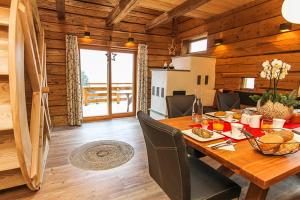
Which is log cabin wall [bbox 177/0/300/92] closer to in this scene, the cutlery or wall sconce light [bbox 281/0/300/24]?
wall sconce light [bbox 281/0/300/24]

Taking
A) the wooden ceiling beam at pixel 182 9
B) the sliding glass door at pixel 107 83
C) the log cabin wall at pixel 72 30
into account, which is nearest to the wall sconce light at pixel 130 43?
the log cabin wall at pixel 72 30

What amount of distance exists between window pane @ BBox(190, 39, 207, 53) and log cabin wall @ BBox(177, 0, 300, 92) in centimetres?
30

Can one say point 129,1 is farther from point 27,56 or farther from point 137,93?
point 137,93

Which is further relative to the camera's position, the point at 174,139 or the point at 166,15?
the point at 166,15

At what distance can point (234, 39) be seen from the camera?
3.63 metres

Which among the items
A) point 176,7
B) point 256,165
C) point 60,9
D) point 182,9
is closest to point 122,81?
point 60,9

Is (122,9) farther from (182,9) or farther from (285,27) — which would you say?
(285,27)

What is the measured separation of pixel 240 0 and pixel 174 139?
347 centimetres

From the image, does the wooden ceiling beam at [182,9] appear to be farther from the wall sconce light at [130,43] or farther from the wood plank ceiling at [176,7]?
the wall sconce light at [130,43]

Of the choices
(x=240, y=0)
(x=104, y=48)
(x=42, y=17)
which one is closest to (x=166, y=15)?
(x=240, y=0)

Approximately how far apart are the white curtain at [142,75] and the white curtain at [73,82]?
4.97 ft

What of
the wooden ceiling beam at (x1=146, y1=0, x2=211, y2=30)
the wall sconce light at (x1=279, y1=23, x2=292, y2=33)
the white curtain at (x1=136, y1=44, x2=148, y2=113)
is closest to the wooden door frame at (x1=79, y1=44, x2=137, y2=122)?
the white curtain at (x1=136, y1=44, x2=148, y2=113)

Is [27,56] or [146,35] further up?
[146,35]

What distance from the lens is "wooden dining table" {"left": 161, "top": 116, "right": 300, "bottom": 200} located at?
87 cm
